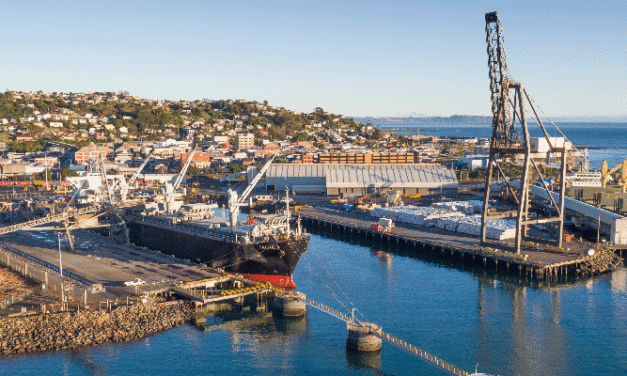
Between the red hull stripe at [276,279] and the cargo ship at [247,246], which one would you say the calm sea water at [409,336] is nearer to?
the red hull stripe at [276,279]

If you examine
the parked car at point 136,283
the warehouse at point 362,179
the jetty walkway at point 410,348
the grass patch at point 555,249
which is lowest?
the jetty walkway at point 410,348

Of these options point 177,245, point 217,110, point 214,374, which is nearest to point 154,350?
point 214,374

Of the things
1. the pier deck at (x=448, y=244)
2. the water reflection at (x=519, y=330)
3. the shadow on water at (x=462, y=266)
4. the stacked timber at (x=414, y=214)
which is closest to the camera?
the water reflection at (x=519, y=330)

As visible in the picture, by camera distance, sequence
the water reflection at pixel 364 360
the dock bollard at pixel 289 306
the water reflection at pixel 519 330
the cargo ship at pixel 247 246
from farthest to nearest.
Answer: the cargo ship at pixel 247 246 → the dock bollard at pixel 289 306 → the water reflection at pixel 519 330 → the water reflection at pixel 364 360

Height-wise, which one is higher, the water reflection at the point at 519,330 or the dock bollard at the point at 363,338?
the dock bollard at the point at 363,338

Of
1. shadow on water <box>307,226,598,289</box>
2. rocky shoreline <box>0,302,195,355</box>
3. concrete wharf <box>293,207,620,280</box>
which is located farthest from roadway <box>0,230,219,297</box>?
concrete wharf <box>293,207,620,280</box>

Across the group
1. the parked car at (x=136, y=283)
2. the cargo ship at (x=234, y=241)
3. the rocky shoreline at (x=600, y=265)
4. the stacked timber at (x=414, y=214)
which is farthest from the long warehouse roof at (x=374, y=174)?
the parked car at (x=136, y=283)

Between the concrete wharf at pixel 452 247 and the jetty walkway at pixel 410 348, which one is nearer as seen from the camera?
the jetty walkway at pixel 410 348

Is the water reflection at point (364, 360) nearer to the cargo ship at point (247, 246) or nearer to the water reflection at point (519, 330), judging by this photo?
the water reflection at point (519, 330)

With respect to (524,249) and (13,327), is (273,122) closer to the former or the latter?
(524,249)
